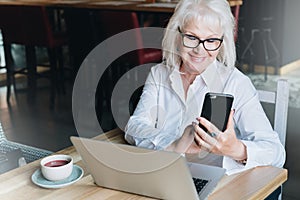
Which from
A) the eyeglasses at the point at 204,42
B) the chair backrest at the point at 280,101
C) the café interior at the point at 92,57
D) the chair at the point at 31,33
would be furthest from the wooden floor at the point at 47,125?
the eyeglasses at the point at 204,42

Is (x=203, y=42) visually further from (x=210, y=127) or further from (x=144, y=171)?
(x=144, y=171)

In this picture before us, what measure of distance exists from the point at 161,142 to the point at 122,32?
2233 mm

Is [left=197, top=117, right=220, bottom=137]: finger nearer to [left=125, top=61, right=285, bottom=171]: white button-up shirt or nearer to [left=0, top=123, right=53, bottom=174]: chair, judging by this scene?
[left=125, top=61, right=285, bottom=171]: white button-up shirt

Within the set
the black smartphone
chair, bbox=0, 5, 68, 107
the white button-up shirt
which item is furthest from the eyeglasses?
chair, bbox=0, 5, 68, 107

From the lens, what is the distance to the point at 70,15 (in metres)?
4.38

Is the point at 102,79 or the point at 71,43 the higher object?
the point at 71,43

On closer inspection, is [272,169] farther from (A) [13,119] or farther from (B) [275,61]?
(B) [275,61]

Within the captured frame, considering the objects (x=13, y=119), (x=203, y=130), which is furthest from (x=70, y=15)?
(x=203, y=130)

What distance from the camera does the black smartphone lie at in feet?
4.45

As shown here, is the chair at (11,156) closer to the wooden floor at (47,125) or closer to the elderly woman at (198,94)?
the elderly woman at (198,94)

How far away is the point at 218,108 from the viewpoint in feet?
4.51

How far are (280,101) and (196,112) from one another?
1.02 feet

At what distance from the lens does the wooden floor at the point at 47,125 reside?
3.41 m

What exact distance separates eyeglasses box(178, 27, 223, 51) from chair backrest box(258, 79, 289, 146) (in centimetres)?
27
